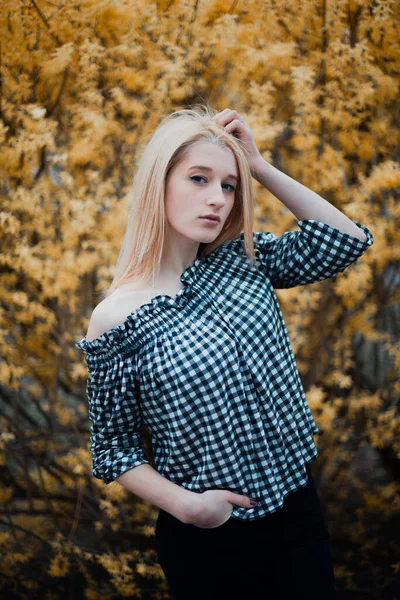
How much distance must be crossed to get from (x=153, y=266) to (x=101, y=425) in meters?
0.40

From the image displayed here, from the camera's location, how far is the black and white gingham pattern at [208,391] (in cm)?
120

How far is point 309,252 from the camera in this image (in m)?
1.36

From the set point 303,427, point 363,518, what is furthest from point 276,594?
point 363,518

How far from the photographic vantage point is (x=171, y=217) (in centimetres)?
129

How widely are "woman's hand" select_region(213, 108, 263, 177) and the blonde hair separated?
0.07 ft

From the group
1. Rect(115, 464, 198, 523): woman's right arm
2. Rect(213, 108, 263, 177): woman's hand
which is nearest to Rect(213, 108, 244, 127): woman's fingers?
Rect(213, 108, 263, 177): woman's hand

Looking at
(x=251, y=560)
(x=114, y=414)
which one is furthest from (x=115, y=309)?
(x=251, y=560)

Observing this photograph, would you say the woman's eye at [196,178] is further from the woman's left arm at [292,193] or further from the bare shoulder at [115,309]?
the bare shoulder at [115,309]

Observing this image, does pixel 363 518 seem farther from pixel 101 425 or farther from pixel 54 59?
pixel 54 59

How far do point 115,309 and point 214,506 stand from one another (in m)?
0.49

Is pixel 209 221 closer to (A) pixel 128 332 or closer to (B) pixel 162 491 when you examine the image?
(A) pixel 128 332

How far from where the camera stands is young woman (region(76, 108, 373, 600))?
120 centimetres

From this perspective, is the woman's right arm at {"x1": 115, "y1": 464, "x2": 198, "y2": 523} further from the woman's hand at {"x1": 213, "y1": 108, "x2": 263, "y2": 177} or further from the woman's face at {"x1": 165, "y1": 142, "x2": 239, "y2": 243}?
the woman's hand at {"x1": 213, "y1": 108, "x2": 263, "y2": 177}

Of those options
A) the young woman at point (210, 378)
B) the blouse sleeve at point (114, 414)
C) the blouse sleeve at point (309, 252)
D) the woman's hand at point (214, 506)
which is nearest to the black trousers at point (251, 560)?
the young woman at point (210, 378)
